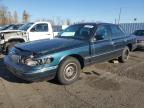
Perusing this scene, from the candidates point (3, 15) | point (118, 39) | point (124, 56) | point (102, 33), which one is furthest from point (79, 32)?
point (3, 15)

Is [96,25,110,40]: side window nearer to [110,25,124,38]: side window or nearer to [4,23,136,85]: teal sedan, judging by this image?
[4,23,136,85]: teal sedan

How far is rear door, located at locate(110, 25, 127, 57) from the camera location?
22.0ft

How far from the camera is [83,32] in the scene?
236 inches

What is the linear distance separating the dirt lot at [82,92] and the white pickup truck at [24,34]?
3256 millimetres

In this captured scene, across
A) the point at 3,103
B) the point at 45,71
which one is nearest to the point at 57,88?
the point at 45,71

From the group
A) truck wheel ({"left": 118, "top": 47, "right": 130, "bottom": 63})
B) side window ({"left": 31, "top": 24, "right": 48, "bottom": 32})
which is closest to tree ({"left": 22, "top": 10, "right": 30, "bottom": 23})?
side window ({"left": 31, "top": 24, "right": 48, "bottom": 32})

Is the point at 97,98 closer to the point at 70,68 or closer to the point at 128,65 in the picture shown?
the point at 70,68

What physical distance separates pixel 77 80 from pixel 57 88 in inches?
33.0

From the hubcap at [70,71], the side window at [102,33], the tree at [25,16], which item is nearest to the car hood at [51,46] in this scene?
the hubcap at [70,71]

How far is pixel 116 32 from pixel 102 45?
1.29m

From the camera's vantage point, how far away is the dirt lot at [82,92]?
402 centimetres

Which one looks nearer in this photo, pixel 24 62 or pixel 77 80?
pixel 24 62

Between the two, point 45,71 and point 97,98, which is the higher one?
point 45,71

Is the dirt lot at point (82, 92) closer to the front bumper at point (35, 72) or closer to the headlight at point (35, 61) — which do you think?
the front bumper at point (35, 72)
